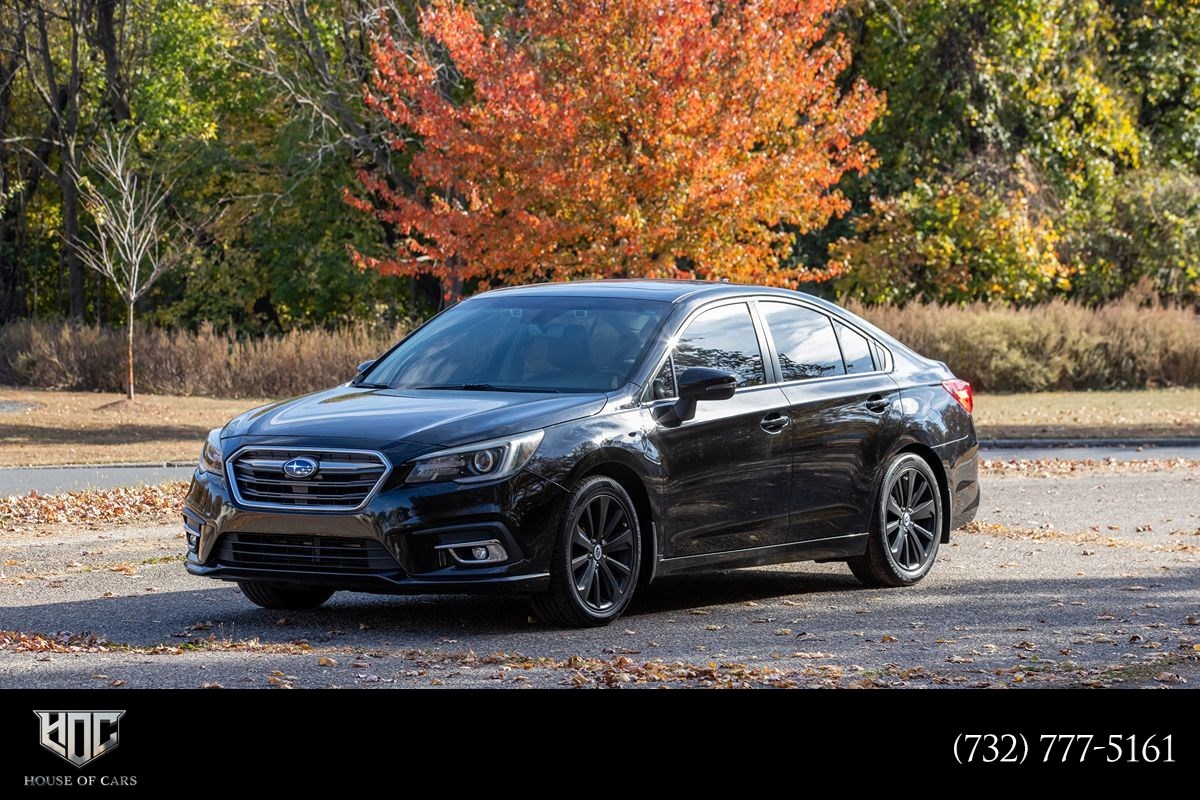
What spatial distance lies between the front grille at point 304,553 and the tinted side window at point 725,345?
1.97m

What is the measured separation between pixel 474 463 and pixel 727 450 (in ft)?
5.33

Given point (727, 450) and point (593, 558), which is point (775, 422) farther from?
point (593, 558)

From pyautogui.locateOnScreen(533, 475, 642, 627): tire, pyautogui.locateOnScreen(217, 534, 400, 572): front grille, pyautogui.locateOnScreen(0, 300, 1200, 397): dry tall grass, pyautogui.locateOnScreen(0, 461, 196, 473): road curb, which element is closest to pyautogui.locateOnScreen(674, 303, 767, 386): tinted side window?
pyautogui.locateOnScreen(533, 475, 642, 627): tire

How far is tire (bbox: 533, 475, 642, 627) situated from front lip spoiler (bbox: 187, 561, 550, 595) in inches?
4.8

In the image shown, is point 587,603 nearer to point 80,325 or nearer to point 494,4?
point 494,4

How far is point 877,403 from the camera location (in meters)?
10.5

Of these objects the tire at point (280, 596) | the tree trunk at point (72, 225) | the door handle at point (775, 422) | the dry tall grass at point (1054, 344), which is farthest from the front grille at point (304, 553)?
the tree trunk at point (72, 225)

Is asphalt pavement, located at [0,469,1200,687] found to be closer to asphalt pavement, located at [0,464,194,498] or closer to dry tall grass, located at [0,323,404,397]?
asphalt pavement, located at [0,464,194,498]

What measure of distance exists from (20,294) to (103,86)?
748cm

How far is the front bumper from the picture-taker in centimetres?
846

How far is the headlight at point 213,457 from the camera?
355 inches

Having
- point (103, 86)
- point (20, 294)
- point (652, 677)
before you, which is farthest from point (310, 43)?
point (652, 677)
